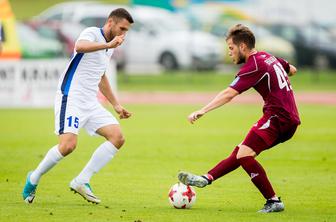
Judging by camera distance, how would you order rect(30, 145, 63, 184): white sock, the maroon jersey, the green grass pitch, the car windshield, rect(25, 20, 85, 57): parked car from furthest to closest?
the car windshield
rect(25, 20, 85, 57): parked car
rect(30, 145, 63, 184): white sock
the green grass pitch
the maroon jersey

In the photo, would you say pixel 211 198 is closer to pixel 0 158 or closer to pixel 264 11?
pixel 0 158

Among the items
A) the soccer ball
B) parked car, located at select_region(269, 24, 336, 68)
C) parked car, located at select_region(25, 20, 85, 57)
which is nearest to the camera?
the soccer ball

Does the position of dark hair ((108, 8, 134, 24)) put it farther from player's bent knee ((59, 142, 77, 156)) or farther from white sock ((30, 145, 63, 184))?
white sock ((30, 145, 63, 184))

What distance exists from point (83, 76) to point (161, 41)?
25088 millimetres

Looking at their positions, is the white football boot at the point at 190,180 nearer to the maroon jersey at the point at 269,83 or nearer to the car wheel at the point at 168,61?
the maroon jersey at the point at 269,83

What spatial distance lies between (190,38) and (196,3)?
217 cm

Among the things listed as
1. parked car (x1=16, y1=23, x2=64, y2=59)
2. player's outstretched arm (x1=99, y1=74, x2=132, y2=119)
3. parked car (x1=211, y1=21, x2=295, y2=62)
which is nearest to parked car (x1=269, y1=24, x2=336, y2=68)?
parked car (x1=211, y1=21, x2=295, y2=62)

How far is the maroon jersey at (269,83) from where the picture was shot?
945 cm

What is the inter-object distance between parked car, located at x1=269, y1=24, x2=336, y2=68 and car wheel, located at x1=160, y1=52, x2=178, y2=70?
15.1ft

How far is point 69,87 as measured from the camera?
10102mm

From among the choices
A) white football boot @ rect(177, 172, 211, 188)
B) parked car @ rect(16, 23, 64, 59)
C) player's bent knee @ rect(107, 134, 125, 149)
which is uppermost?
player's bent knee @ rect(107, 134, 125, 149)

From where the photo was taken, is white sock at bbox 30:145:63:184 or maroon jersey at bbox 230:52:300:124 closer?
maroon jersey at bbox 230:52:300:124

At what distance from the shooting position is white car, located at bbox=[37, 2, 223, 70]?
35188 millimetres

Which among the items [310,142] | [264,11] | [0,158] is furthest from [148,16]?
[0,158]
